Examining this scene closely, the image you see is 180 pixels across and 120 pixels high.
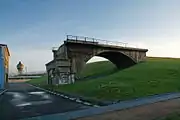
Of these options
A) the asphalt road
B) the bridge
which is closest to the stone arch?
the bridge

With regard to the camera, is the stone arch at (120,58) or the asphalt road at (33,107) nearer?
the asphalt road at (33,107)

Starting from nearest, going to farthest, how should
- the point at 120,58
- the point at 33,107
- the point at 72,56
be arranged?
the point at 33,107
the point at 72,56
the point at 120,58

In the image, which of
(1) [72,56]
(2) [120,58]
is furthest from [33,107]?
(2) [120,58]

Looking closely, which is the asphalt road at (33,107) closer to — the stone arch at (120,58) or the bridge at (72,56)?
the bridge at (72,56)

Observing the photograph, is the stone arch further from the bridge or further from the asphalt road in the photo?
the asphalt road

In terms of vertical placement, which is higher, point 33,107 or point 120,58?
point 120,58

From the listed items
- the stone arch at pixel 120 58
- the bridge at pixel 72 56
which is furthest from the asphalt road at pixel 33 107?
the stone arch at pixel 120 58

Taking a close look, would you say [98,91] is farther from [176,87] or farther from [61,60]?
[61,60]

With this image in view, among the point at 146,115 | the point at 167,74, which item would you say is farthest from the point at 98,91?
the point at 167,74

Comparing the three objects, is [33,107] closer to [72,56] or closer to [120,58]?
[72,56]

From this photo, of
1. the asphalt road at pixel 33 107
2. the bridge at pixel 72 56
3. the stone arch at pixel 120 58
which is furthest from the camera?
the stone arch at pixel 120 58

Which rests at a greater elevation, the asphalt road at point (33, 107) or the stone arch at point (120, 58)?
the stone arch at point (120, 58)

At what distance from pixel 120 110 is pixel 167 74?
1907 centimetres

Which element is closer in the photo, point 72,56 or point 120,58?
point 72,56
